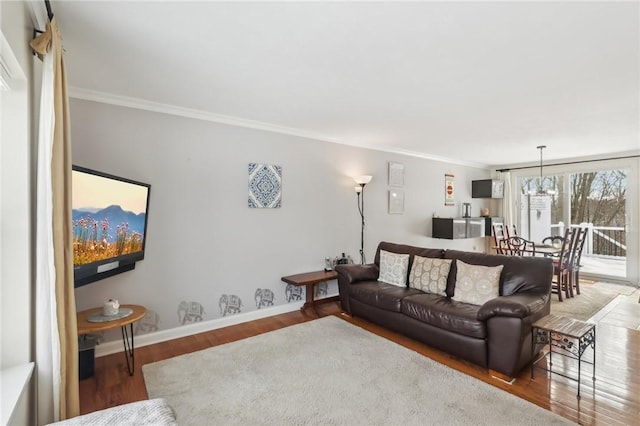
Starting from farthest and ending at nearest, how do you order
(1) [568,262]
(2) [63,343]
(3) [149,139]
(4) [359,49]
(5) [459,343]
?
(1) [568,262] < (3) [149,139] < (5) [459,343] < (4) [359,49] < (2) [63,343]

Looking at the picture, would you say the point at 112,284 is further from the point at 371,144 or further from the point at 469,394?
the point at 371,144

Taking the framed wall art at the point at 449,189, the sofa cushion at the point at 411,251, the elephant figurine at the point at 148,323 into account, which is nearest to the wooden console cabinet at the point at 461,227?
the framed wall art at the point at 449,189

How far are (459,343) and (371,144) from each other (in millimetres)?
3301

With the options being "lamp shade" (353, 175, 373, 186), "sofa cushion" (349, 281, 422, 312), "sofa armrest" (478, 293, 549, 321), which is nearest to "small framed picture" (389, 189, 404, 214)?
"lamp shade" (353, 175, 373, 186)

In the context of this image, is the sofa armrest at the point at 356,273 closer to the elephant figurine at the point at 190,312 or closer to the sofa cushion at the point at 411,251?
the sofa cushion at the point at 411,251

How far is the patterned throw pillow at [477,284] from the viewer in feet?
9.73

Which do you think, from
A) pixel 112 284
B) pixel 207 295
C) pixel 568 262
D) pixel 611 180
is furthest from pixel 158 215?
pixel 611 180

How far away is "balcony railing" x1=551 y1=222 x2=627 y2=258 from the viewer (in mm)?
5844

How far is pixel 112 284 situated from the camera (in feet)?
9.64

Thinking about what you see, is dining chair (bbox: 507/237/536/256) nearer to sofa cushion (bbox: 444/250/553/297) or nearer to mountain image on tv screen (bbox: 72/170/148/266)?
sofa cushion (bbox: 444/250/553/297)

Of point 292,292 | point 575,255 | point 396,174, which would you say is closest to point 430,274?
point 292,292

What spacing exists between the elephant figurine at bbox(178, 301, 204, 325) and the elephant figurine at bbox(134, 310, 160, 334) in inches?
9.0

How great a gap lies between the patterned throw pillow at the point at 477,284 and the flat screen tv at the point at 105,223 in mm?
3175

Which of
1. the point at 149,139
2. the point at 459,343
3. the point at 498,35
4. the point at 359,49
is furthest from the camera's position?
the point at 149,139
